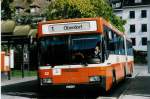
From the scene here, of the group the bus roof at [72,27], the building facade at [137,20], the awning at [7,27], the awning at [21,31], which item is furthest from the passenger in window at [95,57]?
the building facade at [137,20]

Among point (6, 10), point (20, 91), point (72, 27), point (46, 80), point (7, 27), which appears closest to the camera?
point (46, 80)

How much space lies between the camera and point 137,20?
358 ft

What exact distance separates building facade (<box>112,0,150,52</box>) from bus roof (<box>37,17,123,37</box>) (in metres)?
90.1

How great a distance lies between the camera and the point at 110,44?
19.0 m

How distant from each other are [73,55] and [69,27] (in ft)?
3.55

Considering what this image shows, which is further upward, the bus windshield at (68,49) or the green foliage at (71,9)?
the bus windshield at (68,49)

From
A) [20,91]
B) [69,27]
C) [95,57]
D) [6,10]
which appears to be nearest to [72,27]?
[69,27]

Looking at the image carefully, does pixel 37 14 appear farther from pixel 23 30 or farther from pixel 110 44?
pixel 110 44

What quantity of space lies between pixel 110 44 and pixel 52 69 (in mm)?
2614

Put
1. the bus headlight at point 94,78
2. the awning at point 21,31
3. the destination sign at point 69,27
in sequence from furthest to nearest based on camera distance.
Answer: the awning at point 21,31, the destination sign at point 69,27, the bus headlight at point 94,78

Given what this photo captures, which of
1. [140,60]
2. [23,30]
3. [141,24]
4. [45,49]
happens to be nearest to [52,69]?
[45,49]

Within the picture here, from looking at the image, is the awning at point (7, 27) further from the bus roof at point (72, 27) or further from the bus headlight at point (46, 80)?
the bus headlight at point (46, 80)

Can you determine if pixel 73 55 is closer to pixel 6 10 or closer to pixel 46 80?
pixel 46 80

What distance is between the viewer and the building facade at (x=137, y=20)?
108 m
